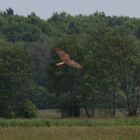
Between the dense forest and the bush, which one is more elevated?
the dense forest

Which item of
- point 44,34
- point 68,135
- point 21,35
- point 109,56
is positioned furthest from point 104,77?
point 44,34

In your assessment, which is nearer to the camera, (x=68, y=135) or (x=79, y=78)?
(x=68, y=135)

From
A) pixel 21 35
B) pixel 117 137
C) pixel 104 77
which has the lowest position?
pixel 117 137

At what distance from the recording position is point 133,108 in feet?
143

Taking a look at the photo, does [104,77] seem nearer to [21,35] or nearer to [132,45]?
[132,45]

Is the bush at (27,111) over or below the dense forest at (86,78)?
below

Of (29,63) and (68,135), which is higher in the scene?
(29,63)

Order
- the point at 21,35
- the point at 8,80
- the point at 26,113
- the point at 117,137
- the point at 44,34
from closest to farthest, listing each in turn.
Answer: the point at 117,137 → the point at 26,113 → the point at 8,80 → the point at 21,35 → the point at 44,34

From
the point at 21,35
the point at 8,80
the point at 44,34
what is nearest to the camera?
the point at 8,80

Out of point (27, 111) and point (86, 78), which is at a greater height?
point (86, 78)

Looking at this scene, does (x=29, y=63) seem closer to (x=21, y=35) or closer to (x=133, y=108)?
(x=133, y=108)

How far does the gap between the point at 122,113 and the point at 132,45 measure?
4.51m

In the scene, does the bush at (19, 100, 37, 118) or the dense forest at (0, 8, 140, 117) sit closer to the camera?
the bush at (19, 100, 37, 118)

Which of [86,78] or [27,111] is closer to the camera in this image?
[27,111]
